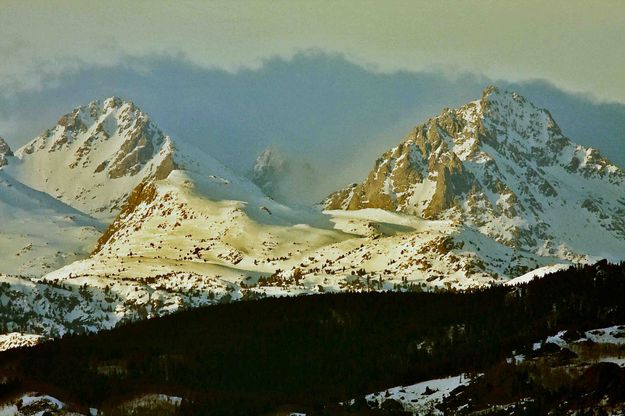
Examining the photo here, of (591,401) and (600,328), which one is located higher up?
(600,328)

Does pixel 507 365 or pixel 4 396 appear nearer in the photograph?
pixel 507 365

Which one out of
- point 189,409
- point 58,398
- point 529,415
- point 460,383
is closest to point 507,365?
point 460,383

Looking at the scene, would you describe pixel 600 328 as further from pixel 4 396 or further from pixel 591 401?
pixel 4 396

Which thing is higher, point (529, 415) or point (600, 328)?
point (600, 328)

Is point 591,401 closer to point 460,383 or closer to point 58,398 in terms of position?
point 460,383

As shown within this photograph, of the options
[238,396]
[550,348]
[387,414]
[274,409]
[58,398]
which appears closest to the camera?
[387,414]

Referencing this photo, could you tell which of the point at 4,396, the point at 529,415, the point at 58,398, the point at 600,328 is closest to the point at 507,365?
the point at 600,328

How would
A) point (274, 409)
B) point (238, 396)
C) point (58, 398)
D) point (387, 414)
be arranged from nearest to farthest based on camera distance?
point (387, 414)
point (274, 409)
point (58, 398)
point (238, 396)

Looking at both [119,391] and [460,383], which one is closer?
[460,383]

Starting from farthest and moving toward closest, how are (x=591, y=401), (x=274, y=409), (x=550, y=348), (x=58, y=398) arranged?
(x=58, y=398) < (x=274, y=409) < (x=550, y=348) < (x=591, y=401)
